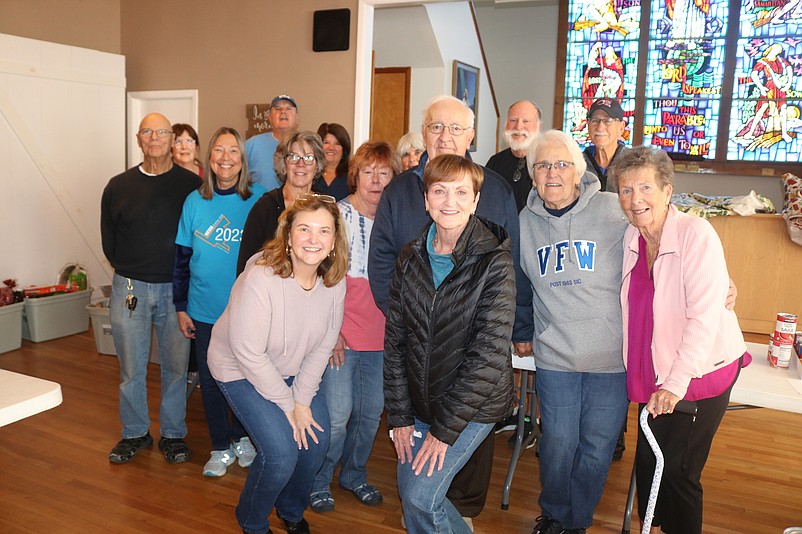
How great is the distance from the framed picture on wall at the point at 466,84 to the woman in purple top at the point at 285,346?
5.35 metres

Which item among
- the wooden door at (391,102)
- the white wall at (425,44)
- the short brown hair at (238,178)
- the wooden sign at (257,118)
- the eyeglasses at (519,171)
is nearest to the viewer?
the short brown hair at (238,178)

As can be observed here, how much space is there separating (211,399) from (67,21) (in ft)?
15.7

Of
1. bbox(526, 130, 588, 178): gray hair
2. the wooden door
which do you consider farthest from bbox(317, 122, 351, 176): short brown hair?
the wooden door

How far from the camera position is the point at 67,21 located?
624cm

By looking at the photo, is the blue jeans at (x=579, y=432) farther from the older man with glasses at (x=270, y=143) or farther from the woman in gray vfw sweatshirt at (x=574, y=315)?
the older man with glasses at (x=270, y=143)

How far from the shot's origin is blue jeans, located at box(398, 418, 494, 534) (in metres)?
2.02

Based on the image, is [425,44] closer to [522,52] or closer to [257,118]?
[257,118]

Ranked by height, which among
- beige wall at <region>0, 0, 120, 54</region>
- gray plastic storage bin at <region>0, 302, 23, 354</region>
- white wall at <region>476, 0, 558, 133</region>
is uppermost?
white wall at <region>476, 0, 558, 133</region>

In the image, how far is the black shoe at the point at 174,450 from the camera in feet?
10.6

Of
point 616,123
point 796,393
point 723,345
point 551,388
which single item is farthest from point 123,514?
point 616,123

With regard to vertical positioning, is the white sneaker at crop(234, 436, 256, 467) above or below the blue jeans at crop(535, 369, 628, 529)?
below

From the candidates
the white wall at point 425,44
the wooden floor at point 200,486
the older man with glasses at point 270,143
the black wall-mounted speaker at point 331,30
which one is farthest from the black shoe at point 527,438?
the white wall at point 425,44

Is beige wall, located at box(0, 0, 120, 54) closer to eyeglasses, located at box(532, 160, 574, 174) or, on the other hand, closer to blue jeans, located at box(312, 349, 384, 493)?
blue jeans, located at box(312, 349, 384, 493)

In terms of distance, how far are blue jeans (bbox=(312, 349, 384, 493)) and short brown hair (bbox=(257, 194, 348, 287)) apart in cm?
42
